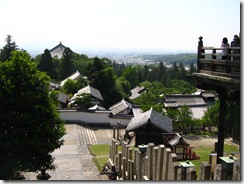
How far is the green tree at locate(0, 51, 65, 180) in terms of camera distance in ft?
28.6

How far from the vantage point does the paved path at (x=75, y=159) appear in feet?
40.5

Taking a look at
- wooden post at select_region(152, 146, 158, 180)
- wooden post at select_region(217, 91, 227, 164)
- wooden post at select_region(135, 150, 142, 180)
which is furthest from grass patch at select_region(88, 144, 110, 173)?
wooden post at select_region(217, 91, 227, 164)

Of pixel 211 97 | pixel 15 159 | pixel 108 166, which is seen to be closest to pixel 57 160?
pixel 108 166

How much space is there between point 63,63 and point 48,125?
4188cm

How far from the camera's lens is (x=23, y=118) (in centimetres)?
879

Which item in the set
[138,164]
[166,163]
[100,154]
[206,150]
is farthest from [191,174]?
[206,150]

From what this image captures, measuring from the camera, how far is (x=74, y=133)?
20953mm

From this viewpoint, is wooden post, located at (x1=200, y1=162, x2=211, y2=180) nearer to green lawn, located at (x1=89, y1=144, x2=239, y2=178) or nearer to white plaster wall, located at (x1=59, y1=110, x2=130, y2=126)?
green lawn, located at (x1=89, y1=144, x2=239, y2=178)

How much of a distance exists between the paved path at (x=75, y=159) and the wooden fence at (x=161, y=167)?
1.91 metres

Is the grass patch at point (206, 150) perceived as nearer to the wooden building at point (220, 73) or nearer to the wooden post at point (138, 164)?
the wooden post at point (138, 164)

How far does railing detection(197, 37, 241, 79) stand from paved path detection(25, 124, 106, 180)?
7080 mm

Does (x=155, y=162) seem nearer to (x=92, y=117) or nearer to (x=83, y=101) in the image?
(x=92, y=117)

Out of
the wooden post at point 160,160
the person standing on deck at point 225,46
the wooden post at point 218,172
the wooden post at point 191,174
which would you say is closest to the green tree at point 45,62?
the wooden post at point 160,160

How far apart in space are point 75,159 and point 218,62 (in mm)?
10740
